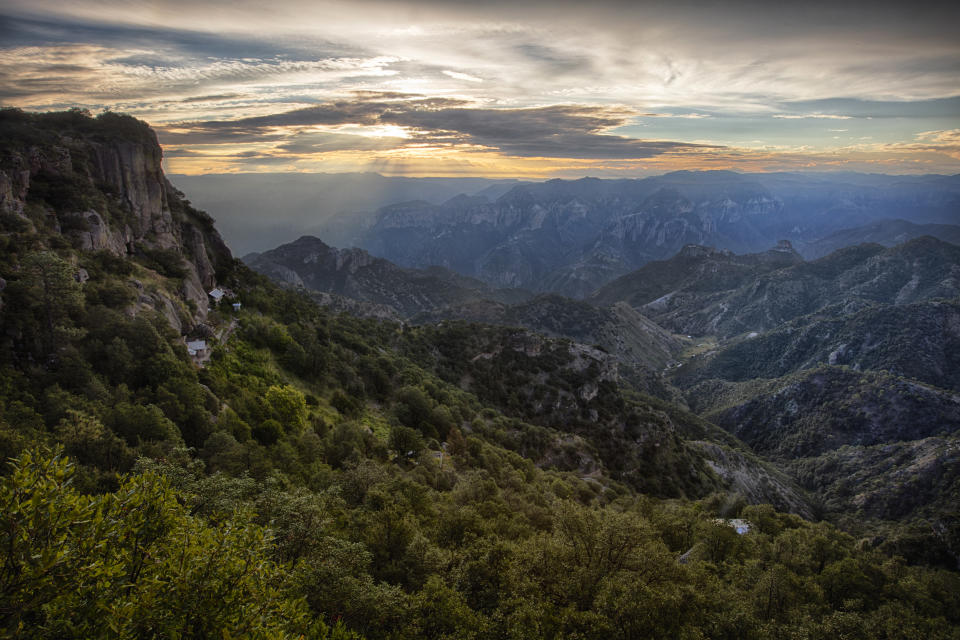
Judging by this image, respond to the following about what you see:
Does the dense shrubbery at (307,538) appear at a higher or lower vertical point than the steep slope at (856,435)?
higher

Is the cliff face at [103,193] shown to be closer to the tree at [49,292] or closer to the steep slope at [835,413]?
the tree at [49,292]

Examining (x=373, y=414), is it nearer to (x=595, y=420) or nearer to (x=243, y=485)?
(x=243, y=485)

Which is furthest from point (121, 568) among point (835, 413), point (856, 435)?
point (835, 413)

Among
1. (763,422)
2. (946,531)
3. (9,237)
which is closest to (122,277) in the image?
(9,237)

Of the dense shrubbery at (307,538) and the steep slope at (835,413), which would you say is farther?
the steep slope at (835,413)

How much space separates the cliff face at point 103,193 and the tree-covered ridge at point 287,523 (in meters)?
2.51

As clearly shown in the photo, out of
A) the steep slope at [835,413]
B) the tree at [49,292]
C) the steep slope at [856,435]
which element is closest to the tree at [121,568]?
the tree at [49,292]

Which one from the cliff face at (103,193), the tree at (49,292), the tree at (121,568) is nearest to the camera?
the tree at (121,568)

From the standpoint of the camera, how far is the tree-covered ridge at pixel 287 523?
30.0 ft

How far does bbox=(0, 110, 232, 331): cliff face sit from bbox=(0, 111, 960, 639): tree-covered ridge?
2.51 metres

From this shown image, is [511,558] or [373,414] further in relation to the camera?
[373,414]

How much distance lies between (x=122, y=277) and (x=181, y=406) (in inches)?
725

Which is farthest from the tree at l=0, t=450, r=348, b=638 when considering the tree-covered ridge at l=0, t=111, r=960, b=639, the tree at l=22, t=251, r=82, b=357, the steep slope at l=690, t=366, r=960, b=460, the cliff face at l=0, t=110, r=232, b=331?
the steep slope at l=690, t=366, r=960, b=460

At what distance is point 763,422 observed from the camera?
526 ft
